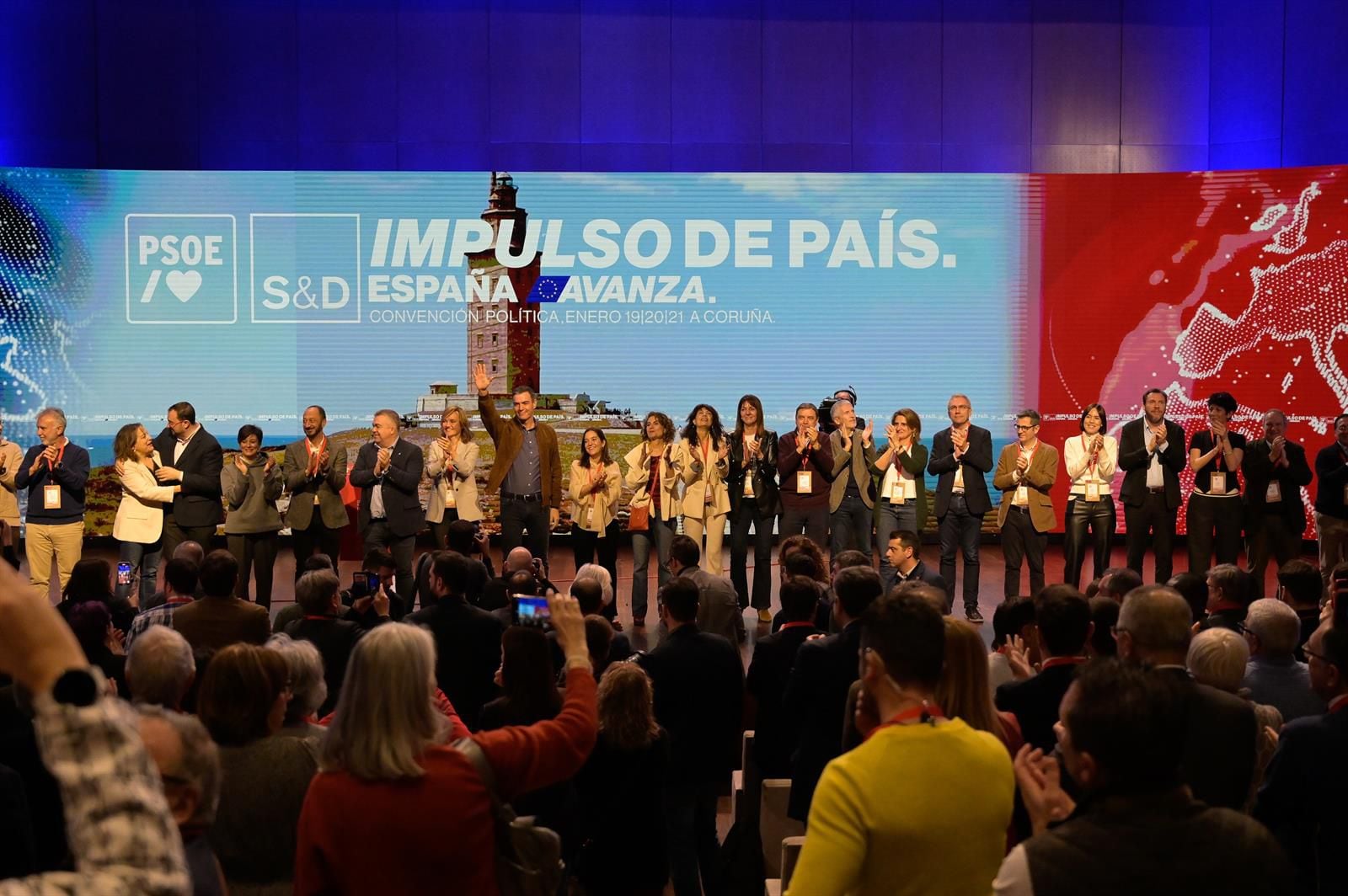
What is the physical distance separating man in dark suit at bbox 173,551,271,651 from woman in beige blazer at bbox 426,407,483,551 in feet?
13.9

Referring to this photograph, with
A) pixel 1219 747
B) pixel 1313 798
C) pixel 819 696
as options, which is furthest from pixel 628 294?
pixel 1313 798

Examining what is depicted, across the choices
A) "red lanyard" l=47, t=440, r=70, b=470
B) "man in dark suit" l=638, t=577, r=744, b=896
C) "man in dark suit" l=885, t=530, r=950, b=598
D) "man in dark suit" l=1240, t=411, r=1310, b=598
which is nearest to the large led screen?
"man in dark suit" l=1240, t=411, r=1310, b=598

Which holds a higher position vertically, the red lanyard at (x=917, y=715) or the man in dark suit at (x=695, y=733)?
the red lanyard at (x=917, y=715)

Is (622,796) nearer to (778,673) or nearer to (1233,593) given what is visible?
(778,673)

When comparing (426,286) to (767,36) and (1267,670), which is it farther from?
(1267,670)

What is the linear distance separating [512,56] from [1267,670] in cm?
1059

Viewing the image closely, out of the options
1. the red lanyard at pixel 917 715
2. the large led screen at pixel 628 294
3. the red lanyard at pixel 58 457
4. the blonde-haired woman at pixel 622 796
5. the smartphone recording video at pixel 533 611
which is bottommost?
the blonde-haired woman at pixel 622 796

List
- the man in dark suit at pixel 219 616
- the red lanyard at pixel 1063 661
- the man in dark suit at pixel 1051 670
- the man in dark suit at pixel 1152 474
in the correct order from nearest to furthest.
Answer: the man in dark suit at pixel 1051 670
the red lanyard at pixel 1063 661
the man in dark suit at pixel 219 616
the man in dark suit at pixel 1152 474

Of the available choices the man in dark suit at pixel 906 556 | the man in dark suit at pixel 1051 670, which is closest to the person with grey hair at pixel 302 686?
the man in dark suit at pixel 1051 670

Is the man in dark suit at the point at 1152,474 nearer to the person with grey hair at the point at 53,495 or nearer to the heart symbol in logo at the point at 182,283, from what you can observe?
the person with grey hair at the point at 53,495

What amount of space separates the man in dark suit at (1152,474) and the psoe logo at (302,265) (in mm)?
7066

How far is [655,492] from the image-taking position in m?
9.03

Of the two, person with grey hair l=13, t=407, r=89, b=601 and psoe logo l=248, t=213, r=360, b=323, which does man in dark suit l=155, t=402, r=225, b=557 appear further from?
psoe logo l=248, t=213, r=360, b=323

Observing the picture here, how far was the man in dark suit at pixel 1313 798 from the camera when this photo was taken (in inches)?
102
